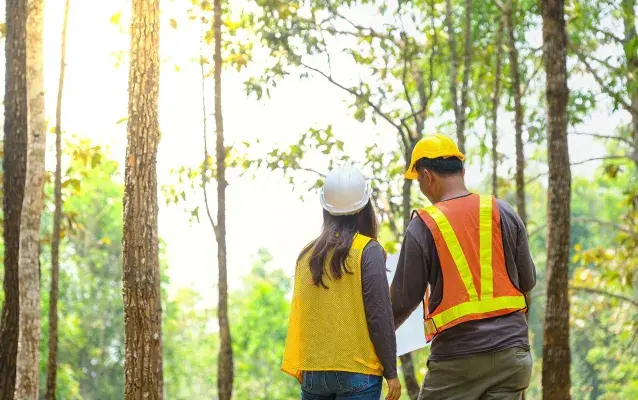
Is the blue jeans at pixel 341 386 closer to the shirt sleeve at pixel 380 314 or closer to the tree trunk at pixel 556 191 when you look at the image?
the shirt sleeve at pixel 380 314

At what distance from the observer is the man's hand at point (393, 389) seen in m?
3.76

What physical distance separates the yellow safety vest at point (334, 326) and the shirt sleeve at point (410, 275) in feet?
0.49

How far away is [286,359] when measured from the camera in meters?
3.93

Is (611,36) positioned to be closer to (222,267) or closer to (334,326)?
(222,267)

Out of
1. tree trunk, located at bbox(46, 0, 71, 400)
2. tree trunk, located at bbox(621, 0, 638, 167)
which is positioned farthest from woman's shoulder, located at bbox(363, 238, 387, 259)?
tree trunk, located at bbox(46, 0, 71, 400)

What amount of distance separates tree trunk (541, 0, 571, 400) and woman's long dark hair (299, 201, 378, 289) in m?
4.31

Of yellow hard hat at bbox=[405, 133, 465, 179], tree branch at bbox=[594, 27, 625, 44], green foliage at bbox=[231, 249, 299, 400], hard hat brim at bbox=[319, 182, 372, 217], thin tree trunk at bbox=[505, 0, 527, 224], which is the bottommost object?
green foliage at bbox=[231, 249, 299, 400]

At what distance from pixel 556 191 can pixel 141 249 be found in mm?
3949

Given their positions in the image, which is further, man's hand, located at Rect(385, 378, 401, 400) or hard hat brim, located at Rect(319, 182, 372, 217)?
hard hat brim, located at Rect(319, 182, 372, 217)

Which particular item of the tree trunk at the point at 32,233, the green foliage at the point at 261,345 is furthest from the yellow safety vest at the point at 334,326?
the green foliage at the point at 261,345

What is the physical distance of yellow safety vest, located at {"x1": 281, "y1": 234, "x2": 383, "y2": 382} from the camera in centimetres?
378

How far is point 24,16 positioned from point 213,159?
459cm

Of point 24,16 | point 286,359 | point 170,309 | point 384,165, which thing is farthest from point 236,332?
point 286,359

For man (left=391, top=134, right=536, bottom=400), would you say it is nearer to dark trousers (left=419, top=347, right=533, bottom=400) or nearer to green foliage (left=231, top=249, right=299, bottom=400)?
dark trousers (left=419, top=347, right=533, bottom=400)
